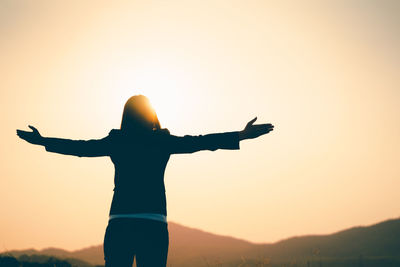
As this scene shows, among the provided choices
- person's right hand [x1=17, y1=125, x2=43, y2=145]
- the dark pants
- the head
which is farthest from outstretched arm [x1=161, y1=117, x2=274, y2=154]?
person's right hand [x1=17, y1=125, x2=43, y2=145]

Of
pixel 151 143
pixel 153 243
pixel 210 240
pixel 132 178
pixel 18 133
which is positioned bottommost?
pixel 210 240

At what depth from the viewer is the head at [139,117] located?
486 centimetres

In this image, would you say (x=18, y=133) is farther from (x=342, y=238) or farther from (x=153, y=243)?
(x=342, y=238)

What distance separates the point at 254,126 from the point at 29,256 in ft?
41.1

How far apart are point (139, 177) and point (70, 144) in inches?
49.5

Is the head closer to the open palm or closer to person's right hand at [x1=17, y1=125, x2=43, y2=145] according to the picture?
the open palm

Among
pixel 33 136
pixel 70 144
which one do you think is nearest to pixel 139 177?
pixel 70 144

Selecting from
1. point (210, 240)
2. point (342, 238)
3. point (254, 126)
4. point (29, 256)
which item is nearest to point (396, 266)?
point (342, 238)

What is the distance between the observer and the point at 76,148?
5375 mm

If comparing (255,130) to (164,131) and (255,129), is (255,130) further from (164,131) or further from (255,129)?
(164,131)

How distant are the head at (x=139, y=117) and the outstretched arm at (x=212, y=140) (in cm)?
23

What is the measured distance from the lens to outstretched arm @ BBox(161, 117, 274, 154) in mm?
4891

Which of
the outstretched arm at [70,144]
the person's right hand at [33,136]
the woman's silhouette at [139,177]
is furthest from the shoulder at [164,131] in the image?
the person's right hand at [33,136]

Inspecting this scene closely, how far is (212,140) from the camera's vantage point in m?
5.23
